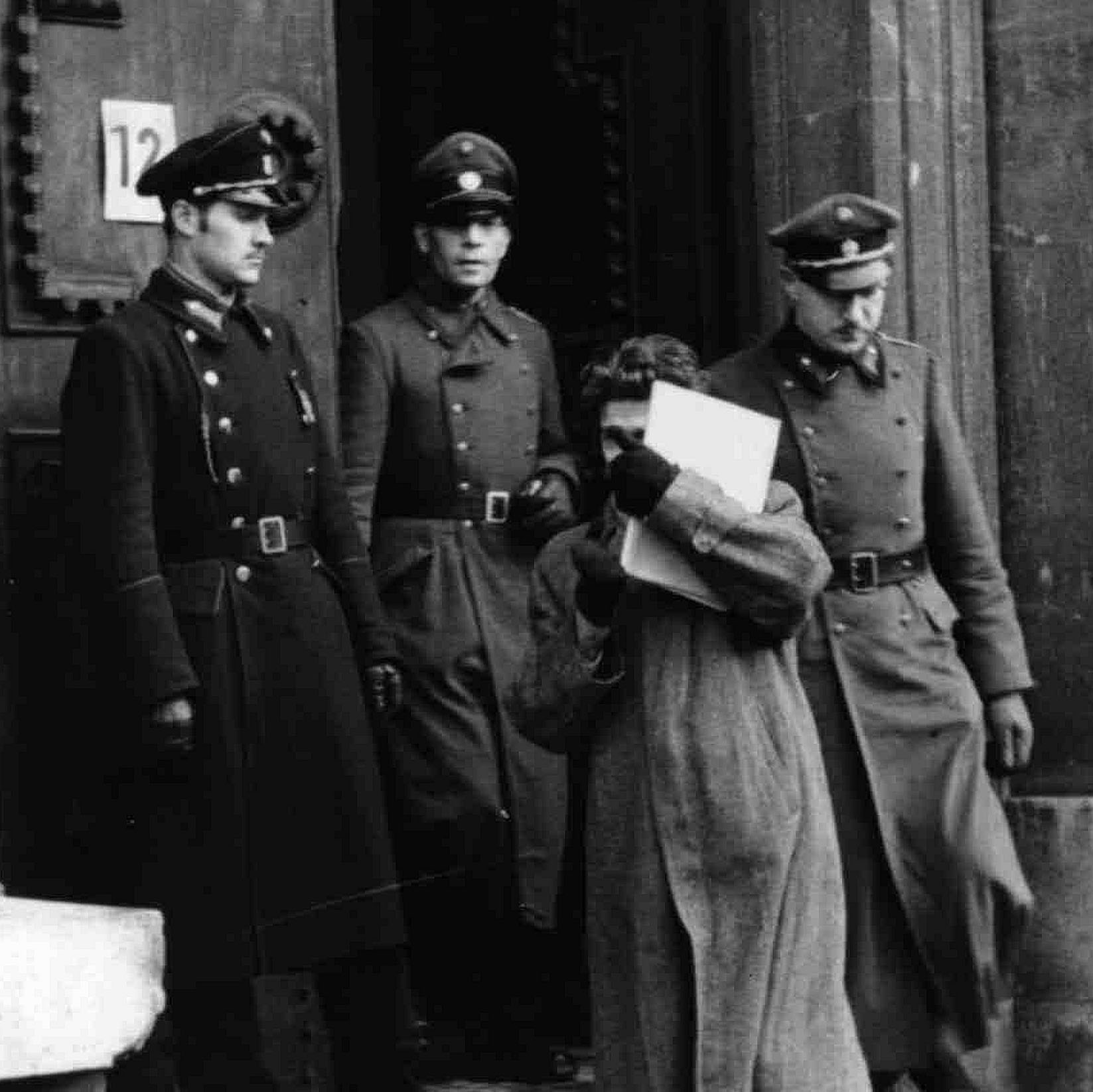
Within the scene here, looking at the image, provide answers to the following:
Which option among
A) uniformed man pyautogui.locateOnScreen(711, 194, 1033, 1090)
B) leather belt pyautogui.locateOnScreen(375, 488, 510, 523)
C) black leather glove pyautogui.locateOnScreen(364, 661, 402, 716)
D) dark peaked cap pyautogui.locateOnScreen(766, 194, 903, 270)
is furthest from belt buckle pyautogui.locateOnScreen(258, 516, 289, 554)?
dark peaked cap pyautogui.locateOnScreen(766, 194, 903, 270)

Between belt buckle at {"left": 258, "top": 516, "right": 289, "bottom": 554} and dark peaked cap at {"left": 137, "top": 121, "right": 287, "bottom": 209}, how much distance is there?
65 centimetres

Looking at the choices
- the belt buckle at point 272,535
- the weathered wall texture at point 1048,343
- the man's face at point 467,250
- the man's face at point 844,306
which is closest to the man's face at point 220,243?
the belt buckle at point 272,535

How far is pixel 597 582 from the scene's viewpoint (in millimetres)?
7605

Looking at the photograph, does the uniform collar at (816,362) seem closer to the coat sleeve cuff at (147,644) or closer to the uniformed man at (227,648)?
the uniformed man at (227,648)

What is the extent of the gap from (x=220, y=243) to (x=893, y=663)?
175cm

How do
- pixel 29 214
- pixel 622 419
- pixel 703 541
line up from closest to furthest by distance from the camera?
pixel 703 541, pixel 622 419, pixel 29 214

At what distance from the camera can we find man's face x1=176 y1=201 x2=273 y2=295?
8.17 m

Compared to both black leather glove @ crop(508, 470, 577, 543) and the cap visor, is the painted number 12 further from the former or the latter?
black leather glove @ crop(508, 470, 577, 543)

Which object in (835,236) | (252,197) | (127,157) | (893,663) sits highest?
(127,157)

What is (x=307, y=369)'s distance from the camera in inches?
333

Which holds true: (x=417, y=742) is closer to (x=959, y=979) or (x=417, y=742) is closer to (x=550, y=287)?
(x=959, y=979)

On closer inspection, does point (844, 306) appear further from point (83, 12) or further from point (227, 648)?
point (83, 12)

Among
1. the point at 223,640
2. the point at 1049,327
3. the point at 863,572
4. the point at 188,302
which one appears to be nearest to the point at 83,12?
the point at 188,302

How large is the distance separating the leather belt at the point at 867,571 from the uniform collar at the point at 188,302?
1.47 meters
